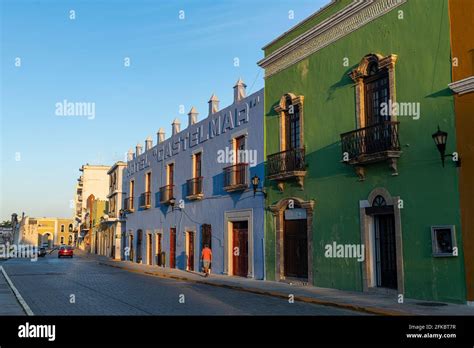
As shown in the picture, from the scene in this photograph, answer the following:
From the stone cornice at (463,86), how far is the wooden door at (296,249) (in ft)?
22.5

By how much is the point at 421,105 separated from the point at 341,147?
289 centimetres

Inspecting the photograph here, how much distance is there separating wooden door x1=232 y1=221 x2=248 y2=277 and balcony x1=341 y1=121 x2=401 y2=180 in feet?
23.2

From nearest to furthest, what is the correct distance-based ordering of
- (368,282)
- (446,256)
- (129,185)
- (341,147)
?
(446,256)
(368,282)
(341,147)
(129,185)

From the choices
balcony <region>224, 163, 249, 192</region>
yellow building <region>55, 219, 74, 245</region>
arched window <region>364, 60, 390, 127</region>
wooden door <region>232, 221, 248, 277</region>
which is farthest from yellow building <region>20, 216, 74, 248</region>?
arched window <region>364, 60, 390, 127</region>

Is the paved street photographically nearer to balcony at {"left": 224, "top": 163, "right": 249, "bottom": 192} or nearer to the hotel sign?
balcony at {"left": 224, "top": 163, "right": 249, "bottom": 192}

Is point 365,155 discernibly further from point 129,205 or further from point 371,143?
point 129,205

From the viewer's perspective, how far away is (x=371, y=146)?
44.7 feet

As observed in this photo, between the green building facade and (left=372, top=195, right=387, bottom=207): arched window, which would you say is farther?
(left=372, top=195, right=387, bottom=207): arched window

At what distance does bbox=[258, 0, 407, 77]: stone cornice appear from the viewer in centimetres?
1438

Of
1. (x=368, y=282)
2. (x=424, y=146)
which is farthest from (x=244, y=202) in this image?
(x=424, y=146)

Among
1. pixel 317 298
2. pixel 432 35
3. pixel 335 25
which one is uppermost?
pixel 335 25

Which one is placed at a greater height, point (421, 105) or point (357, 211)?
point (421, 105)
